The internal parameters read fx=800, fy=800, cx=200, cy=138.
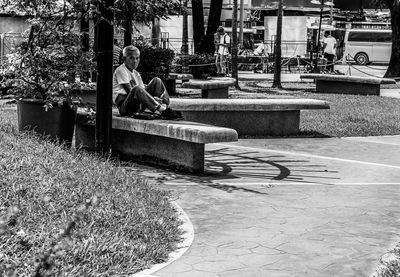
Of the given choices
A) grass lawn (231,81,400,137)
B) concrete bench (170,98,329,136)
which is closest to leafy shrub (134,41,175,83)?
grass lawn (231,81,400,137)

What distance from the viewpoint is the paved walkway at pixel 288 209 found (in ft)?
19.0

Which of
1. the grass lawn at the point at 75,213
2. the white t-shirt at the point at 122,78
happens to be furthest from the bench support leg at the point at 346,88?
the grass lawn at the point at 75,213

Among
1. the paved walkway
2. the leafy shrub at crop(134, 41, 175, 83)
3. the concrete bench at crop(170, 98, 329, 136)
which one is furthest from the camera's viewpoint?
the leafy shrub at crop(134, 41, 175, 83)

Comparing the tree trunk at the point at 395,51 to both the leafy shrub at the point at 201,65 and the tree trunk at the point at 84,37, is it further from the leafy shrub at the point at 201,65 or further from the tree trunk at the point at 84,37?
the tree trunk at the point at 84,37

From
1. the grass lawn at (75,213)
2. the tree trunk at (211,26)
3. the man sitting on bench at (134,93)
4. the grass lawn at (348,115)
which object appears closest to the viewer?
the grass lawn at (75,213)

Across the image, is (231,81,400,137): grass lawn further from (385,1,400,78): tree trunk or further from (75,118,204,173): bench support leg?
(385,1,400,78): tree trunk

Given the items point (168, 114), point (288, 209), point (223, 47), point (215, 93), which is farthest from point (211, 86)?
point (223, 47)

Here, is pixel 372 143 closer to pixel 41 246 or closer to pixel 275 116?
pixel 275 116

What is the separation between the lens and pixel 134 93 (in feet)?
33.5

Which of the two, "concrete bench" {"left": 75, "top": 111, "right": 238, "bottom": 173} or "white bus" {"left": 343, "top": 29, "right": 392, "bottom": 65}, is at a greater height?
"white bus" {"left": 343, "top": 29, "right": 392, "bottom": 65}

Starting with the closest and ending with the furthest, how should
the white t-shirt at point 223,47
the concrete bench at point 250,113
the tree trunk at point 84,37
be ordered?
the tree trunk at point 84,37, the concrete bench at point 250,113, the white t-shirt at point 223,47

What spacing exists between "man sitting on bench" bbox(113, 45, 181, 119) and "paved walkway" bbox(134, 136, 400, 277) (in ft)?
3.19

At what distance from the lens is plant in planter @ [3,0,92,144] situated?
32.5 feet

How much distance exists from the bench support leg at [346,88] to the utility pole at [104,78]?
46.6 feet
